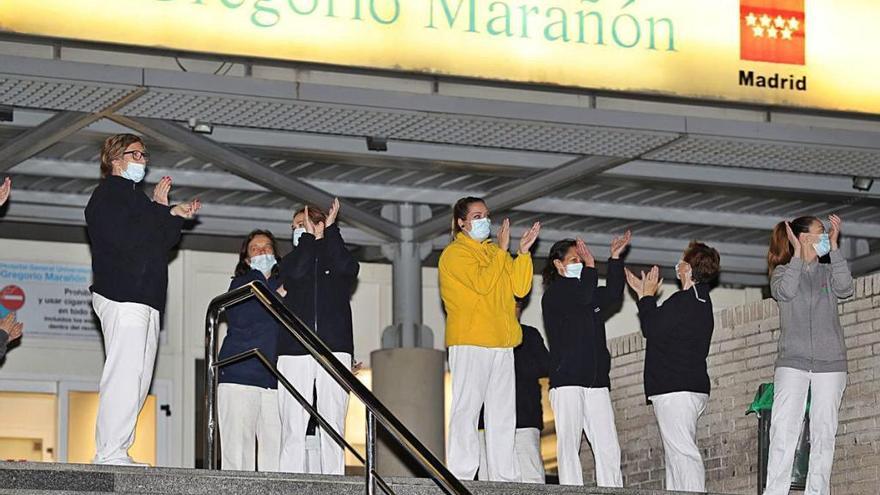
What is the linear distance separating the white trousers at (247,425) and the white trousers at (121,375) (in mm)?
1372

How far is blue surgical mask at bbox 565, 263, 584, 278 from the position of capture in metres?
11.9

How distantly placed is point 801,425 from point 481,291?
7.23 feet

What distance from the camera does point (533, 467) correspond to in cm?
1252

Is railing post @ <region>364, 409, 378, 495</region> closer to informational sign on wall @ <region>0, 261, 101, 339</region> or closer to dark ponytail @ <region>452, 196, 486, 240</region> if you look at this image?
dark ponytail @ <region>452, 196, 486, 240</region>

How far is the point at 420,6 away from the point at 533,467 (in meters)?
3.57

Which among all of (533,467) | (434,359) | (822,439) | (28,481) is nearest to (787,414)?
(822,439)

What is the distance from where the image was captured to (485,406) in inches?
430

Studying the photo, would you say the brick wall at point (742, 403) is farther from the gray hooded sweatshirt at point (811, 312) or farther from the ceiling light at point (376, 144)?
the ceiling light at point (376, 144)

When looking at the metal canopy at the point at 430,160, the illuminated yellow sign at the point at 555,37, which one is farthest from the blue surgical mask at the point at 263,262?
the illuminated yellow sign at the point at 555,37

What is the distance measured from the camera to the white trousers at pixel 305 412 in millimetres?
10727

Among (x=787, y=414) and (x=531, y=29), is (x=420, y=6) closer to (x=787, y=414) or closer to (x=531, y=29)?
(x=531, y=29)

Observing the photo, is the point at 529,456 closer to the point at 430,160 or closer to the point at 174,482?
the point at 430,160

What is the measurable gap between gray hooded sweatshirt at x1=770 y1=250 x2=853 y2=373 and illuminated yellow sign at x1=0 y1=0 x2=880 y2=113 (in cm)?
299

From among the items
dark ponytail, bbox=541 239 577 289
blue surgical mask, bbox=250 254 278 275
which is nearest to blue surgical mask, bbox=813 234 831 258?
dark ponytail, bbox=541 239 577 289
